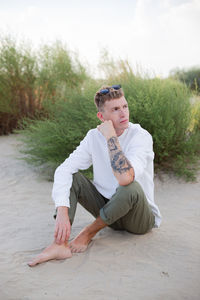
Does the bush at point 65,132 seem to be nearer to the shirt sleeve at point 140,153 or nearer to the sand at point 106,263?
the sand at point 106,263

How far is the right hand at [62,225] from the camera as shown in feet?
8.04

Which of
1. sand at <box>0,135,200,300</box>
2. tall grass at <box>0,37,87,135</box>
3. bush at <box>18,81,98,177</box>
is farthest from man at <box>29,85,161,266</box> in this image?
tall grass at <box>0,37,87,135</box>

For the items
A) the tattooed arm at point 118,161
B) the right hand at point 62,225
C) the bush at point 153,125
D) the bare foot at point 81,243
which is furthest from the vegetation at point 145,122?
the right hand at point 62,225

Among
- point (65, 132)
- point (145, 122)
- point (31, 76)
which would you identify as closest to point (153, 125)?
point (145, 122)

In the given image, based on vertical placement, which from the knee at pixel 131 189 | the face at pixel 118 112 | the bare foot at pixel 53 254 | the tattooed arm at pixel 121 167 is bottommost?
the bare foot at pixel 53 254

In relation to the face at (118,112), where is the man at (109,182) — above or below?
below

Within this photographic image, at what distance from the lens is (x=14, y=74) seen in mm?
7828

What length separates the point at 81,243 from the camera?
8.81 ft

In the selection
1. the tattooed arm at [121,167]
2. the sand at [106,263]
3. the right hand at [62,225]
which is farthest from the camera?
the right hand at [62,225]

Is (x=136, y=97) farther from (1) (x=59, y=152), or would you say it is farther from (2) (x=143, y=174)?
(2) (x=143, y=174)

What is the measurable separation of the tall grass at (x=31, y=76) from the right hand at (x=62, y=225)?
545cm

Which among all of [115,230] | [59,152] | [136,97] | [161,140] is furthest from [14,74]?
[115,230]

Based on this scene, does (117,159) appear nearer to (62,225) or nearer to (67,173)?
(67,173)

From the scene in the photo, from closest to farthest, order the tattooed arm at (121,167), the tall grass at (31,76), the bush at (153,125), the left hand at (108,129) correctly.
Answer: the tattooed arm at (121,167)
the left hand at (108,129)
the bush at (153,125)
the tall grass at (31,76)
